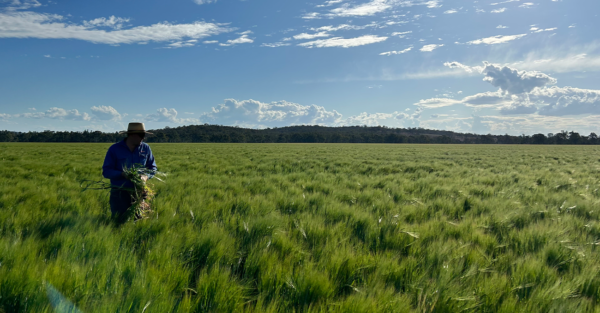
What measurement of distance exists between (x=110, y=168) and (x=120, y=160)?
19cm

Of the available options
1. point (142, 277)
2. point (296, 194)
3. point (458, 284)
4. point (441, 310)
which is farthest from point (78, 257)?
point (296, 194)

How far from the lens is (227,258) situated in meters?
2.93

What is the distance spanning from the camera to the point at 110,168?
14.7ft

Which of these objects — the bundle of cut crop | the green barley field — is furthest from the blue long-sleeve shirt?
the green barley field

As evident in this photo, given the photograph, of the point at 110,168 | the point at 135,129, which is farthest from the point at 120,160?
the point at 135,129

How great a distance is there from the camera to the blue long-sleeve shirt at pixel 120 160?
4.38 metres

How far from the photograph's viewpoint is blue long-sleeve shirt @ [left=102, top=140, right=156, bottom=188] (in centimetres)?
438

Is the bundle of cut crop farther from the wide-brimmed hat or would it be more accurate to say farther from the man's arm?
the wide-brimmed hat

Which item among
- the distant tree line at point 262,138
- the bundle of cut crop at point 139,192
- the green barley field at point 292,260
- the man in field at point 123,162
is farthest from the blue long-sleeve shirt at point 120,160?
the distant tree line at point 262,138

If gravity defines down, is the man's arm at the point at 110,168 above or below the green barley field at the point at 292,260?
above

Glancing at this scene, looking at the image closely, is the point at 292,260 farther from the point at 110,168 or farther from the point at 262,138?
the point at 262,138

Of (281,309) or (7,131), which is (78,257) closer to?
(281,309)

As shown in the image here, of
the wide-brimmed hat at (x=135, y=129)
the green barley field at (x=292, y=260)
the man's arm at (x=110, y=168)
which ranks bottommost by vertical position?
the green barley field at (x=292, y=260)

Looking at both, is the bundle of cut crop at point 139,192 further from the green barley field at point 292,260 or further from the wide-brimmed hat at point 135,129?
the wide-brimmed hat at point 135,129
